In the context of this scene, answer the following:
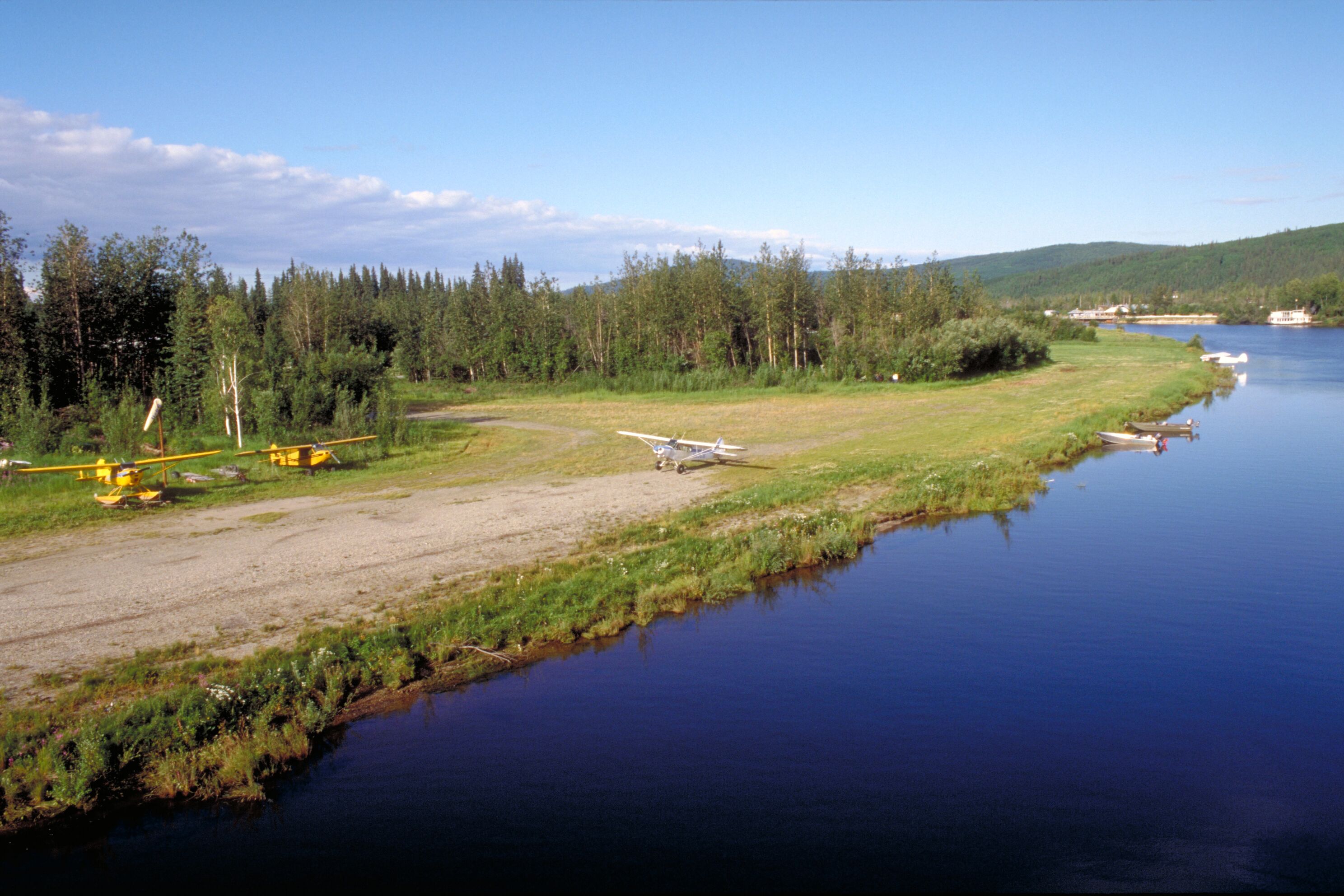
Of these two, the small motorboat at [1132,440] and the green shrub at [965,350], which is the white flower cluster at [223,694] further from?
the green shrub at [965,350]

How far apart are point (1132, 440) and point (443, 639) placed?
26.4 meters

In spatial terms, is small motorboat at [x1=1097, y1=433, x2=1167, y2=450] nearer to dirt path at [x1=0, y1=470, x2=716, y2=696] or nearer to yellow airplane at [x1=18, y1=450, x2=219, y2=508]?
dirt path at [x1=0, y1=470, x2=716, y2=696]

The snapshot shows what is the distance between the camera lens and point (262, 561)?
15266 mm

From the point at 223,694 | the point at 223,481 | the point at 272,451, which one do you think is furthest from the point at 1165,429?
the point at 223,694

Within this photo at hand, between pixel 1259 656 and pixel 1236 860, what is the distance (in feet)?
16.8

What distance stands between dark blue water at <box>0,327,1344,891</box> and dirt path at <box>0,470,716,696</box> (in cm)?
376

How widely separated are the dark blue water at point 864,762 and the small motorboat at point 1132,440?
50.1 ft

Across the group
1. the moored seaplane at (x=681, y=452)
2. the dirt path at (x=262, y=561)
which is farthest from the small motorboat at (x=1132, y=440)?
the dirt path at (x=262, y=561)

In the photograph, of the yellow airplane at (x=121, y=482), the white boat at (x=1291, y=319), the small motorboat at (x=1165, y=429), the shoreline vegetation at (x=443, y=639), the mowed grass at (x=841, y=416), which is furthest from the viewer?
the white boat at (x=1291, y=319)

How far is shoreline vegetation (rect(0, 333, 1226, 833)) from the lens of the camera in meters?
8.70

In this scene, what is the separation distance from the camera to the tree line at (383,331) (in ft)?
99.8

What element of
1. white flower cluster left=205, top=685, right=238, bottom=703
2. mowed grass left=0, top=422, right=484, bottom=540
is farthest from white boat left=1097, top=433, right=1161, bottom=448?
white flower cluster left=205, top=685, right=238, bottom=703

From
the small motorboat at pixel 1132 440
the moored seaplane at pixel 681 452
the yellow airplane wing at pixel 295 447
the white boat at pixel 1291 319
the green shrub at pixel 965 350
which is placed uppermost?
the white boat at pixel 1291 319

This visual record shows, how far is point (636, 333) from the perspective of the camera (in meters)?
59.1
